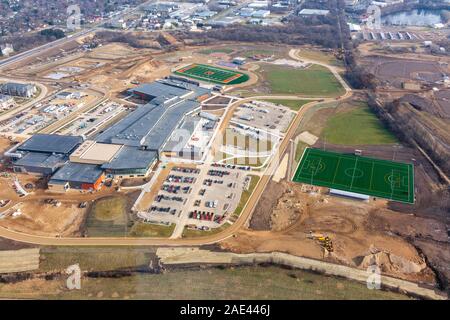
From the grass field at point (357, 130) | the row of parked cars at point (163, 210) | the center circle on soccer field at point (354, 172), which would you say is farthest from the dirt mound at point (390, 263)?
the grass field at point (357, 130)

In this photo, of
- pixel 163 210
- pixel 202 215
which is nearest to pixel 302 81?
pixel 202 215

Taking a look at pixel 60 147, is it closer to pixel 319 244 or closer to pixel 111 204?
pixel 111 204

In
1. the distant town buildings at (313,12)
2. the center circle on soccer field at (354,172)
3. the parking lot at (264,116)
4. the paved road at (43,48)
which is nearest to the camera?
the center circle on soccer field at (354,172)

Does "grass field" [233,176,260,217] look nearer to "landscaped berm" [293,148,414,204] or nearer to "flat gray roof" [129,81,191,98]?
"landscaped berm" [293,148,414,204]

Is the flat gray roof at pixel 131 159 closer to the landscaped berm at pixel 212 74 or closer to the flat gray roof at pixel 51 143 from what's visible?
the flat gray roof at pixel 51 143

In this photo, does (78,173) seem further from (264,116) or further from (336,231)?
(264,116)

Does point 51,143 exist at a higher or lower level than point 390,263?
higher
